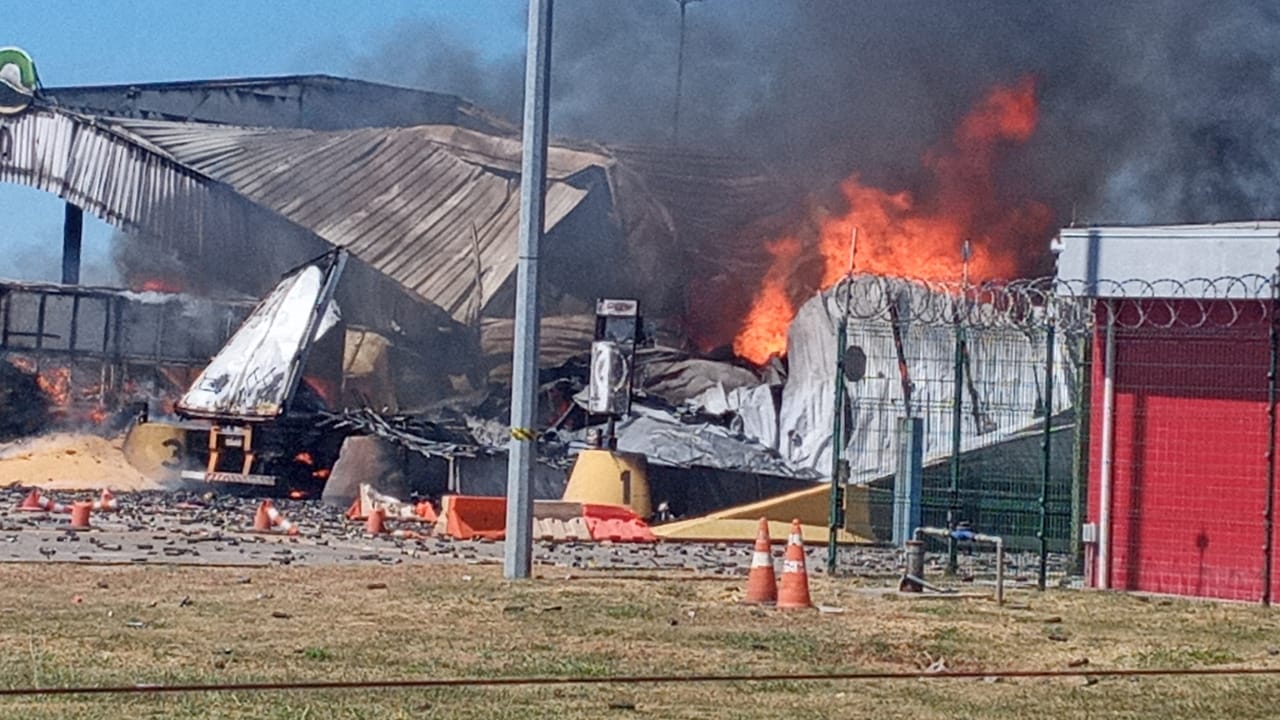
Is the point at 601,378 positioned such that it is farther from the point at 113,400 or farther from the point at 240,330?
the point at 113,400

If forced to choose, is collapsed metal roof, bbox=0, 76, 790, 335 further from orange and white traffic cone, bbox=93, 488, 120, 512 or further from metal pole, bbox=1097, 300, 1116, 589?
metal pole, bbox=1097, 300, 1116, 589

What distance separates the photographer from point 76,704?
8.72 meters

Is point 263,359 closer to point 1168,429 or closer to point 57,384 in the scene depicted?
point 57,384

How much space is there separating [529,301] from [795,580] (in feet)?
12.1

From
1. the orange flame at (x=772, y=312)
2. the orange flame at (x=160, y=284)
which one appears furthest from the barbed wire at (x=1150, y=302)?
the orange flame at (x=160, y=284)

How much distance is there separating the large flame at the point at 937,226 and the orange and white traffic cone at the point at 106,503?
1733 centimetres

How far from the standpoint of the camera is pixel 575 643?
1181 cm

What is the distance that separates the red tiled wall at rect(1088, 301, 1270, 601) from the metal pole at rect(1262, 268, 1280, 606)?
139 millimetres

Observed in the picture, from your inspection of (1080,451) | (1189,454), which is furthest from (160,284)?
(1189,454)

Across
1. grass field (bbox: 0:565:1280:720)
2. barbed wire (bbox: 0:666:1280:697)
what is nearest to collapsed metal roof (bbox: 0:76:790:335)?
grass field (bbox: 0:565:1280:720)

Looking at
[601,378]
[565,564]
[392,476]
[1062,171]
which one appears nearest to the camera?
[565,564]

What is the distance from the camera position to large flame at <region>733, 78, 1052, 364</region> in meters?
42.1

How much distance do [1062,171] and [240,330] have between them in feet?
66.0

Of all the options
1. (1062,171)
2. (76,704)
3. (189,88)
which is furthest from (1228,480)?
(189,88)
